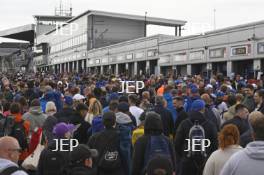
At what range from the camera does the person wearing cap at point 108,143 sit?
7617 mm

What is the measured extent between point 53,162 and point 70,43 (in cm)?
6598

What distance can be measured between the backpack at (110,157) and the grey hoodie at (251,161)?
112 inches

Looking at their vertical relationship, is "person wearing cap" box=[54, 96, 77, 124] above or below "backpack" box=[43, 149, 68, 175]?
above

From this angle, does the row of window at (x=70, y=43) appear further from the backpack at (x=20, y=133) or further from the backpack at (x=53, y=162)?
the backpack at (x=53, y=162)

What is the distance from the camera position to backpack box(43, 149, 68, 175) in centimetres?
702

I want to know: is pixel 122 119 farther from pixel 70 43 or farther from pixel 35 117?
pixel 70 43

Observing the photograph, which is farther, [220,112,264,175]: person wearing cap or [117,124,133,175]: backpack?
[117,124,133,175]: backpack

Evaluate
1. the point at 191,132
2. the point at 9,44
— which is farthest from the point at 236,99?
the point at 9,44

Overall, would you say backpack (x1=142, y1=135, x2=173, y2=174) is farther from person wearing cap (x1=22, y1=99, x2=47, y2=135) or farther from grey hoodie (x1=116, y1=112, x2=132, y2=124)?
person wearing cap (x1=22, y1=99, x2=47, y2=135)

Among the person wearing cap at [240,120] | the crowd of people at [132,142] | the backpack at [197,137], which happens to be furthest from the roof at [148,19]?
the backpack at [197,137]

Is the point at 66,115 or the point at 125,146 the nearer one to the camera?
the point at 125,146

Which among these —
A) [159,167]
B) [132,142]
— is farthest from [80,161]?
[132,142]

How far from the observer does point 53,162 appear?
278 inches

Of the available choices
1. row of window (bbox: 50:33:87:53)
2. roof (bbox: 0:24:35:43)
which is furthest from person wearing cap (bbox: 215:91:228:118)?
roof (bbox: 0:24:35:43)
